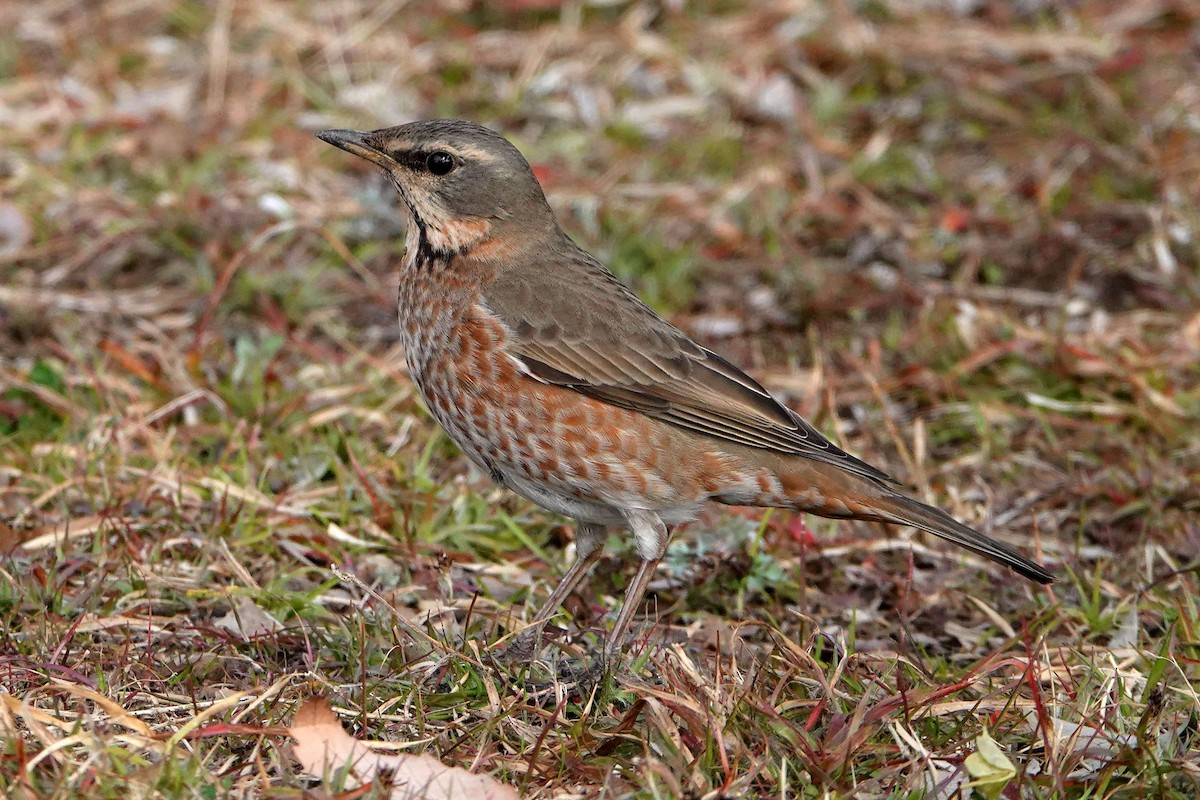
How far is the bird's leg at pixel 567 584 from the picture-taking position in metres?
5.07

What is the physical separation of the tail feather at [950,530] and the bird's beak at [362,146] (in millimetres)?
2296

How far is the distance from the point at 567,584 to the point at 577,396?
0.71 metres

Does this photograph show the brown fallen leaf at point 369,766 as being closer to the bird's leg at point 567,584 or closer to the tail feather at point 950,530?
the bird's leg at point 567,584

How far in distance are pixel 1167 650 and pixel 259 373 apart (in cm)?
404

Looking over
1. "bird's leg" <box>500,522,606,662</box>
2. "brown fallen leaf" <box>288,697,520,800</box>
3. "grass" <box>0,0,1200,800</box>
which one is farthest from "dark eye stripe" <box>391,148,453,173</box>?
"brown fallen leaf" <box>288,697,520,800</box>

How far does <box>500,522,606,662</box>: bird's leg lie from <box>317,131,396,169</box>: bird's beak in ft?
5.31

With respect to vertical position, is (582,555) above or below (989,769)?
below

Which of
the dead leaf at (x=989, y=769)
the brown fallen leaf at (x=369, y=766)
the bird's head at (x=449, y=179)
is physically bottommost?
the dead leaf at (x=989, y=769)

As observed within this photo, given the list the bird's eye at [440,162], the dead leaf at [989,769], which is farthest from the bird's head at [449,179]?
the dead leaf at [989,769]

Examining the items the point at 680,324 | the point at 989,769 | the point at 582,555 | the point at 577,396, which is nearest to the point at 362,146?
the point at 577,396

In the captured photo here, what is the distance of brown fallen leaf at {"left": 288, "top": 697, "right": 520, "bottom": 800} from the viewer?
4.14 m

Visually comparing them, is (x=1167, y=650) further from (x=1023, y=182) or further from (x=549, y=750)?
(x=1023, y=182)

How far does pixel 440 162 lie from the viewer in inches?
233

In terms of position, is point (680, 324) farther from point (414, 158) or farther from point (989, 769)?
point (989, 769)
